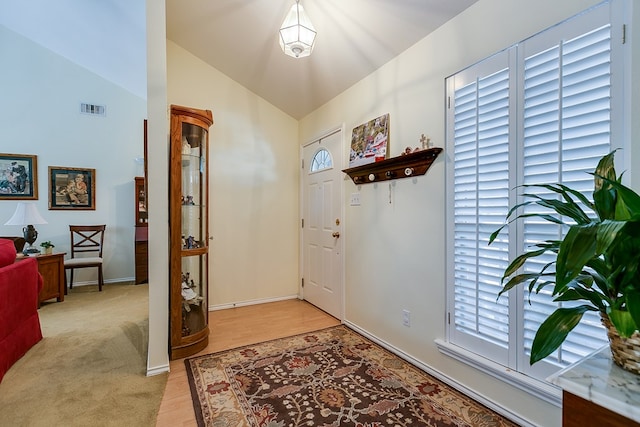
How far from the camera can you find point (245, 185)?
153 inches

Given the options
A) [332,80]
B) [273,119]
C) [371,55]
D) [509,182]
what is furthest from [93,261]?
[509,182]

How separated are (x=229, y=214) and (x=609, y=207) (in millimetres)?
3573

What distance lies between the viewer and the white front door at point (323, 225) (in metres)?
3.38

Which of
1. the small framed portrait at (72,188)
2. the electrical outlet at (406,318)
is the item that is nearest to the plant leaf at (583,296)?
the electrical outlet at (406,318)

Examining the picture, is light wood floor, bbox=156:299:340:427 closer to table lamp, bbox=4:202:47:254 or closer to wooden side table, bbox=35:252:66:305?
wooden side table, bbox=35:252:66:305

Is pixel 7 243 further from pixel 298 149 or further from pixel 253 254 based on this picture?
pixel 298 149

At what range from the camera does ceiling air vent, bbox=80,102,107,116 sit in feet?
15.1

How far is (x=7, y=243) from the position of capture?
2459 millimetres

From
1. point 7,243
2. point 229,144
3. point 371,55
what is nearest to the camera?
point 7,243

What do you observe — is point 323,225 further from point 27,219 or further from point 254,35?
point 27,219

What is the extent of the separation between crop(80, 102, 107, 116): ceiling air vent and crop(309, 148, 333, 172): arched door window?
3.65 meters

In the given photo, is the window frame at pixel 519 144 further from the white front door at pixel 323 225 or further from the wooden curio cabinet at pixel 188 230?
the wooden curio cabinet at pixel 188 230

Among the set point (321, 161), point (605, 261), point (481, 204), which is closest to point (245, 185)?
point (321, 161)

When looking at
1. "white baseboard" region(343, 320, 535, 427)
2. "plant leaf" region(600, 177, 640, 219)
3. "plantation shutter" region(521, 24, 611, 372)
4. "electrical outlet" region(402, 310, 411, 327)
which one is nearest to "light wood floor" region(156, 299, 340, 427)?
"white baseboard" region(343, 320, 535, 427)
